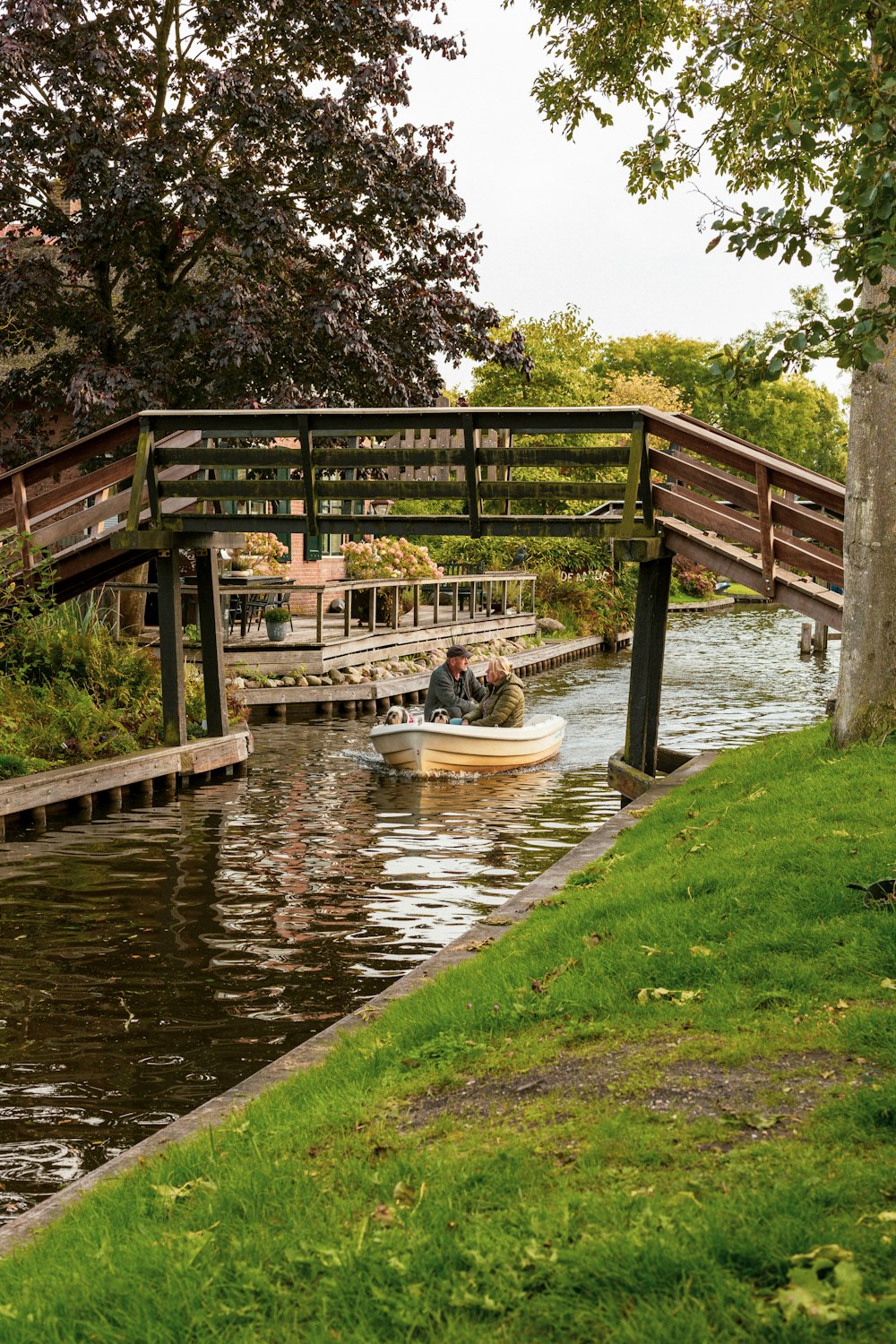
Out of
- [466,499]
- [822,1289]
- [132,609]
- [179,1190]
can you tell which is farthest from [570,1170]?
[132,609]

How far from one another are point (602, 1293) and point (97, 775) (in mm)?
12598

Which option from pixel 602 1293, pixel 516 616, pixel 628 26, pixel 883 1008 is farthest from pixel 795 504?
pixel 516 616

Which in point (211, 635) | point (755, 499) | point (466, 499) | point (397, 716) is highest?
point (466, 499)

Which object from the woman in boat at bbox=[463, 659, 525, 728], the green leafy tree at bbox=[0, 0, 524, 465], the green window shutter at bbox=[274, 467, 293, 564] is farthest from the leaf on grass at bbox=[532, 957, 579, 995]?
the green window shutter at bbox=[274, 467, 293, 564]

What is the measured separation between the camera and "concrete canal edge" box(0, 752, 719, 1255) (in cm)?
482

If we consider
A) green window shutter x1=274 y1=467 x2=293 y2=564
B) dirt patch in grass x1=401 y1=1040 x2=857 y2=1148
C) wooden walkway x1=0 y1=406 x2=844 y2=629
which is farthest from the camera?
green window shutter x1=274 y1=467 x2=293 y2=564

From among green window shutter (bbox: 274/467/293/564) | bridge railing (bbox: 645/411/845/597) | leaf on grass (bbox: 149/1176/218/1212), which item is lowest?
leaf on grass (bbox: 149/1176/218/1212)

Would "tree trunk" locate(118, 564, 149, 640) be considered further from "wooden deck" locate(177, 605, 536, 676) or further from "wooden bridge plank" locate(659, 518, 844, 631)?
"wooden bridge plank" locate(659, 518, 844, 631)

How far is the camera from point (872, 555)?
978 cm

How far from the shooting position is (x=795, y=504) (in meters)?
12.8

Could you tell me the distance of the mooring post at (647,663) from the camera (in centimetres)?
1523

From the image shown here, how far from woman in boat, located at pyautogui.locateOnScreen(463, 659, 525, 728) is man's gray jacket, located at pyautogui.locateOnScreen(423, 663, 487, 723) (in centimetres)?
14

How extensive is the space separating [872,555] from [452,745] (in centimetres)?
890

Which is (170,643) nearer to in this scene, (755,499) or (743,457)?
(755,499)
